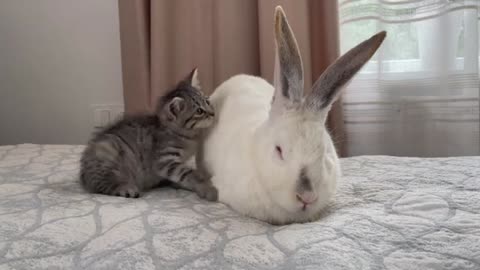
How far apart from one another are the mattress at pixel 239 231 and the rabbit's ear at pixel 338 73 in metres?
0.25

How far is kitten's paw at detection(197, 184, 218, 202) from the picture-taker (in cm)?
116

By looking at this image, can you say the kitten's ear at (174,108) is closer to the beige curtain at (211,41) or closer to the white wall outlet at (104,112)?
the beige curtain at (211,41)

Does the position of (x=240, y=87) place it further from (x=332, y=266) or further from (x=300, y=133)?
(x=332, y=266)

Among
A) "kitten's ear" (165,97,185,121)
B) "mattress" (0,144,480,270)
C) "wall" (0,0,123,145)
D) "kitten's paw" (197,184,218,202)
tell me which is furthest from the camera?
"wall" (0,0,123,145)

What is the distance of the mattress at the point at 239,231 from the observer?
766mm

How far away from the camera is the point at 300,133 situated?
36.1 inches

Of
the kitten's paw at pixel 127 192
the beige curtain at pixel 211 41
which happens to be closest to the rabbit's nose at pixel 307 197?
the kitten's paw at pixel 127 192

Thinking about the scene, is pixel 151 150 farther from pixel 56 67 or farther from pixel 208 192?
pixel 56 67

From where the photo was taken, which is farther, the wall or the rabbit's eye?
the wall

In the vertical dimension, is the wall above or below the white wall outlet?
above

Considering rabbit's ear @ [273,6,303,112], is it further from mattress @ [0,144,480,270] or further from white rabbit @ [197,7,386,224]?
mattress @ [0,144,480,270]

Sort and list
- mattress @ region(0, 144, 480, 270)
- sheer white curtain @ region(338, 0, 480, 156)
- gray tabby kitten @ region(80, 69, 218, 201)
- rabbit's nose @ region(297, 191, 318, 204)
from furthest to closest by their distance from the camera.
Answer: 1. sheer white curtain @ region(338, 0, 480, 156)
2. gray tabby kitten @ region(80, 69, 218, 201)
3. rabbit's nose @ region(297, 191, 318, 204)
4. mattress @ region(0, 144, 480, 270)

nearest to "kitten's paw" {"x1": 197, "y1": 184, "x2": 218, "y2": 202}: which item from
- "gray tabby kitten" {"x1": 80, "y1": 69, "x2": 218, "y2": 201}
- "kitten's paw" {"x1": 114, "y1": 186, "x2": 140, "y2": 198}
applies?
"gray tabby kitten" {"x1": 80, "y1": 69, "x2": 218, "y2": 201}

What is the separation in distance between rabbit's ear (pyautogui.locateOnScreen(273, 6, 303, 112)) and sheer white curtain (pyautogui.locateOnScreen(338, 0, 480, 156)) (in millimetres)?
1052
